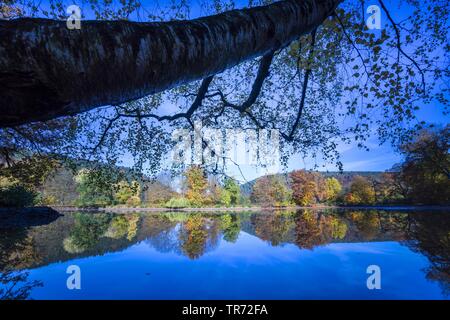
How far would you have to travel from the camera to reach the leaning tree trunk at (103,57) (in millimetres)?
1179

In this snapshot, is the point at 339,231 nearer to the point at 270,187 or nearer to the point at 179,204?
the point at 179,204

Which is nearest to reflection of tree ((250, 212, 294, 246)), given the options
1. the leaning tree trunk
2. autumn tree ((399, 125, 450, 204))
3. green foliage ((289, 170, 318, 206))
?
the leaning tree trunk

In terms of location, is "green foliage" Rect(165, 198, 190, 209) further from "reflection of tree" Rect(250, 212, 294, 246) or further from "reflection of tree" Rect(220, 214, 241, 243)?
"reflection of tree" Rect(250, 212, 294, 246)

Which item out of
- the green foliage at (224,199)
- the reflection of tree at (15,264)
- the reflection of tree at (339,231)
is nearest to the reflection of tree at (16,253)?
the reflection of tree at (15,264)

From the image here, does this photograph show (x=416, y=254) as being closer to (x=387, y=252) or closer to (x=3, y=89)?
(x=387, y=252)

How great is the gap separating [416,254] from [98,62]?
31.6 ft

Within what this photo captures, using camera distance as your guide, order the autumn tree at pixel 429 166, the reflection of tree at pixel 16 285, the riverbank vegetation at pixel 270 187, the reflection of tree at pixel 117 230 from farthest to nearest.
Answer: the autumn tree at pixel 429 166, the reflection of tree at pixel 117 230, the riverbank vegetation at pixel 270 187, the reflection of tree at pixel 16 285

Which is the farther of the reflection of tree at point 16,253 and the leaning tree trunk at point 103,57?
the reflection of tree at point 16,253

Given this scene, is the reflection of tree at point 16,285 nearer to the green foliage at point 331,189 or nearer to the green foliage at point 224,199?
the green foliage at point 224,199

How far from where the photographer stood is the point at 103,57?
52.2 inches

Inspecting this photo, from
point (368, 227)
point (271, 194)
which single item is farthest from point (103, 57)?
point (271, 194)

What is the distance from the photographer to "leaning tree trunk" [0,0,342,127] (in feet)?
3.87
